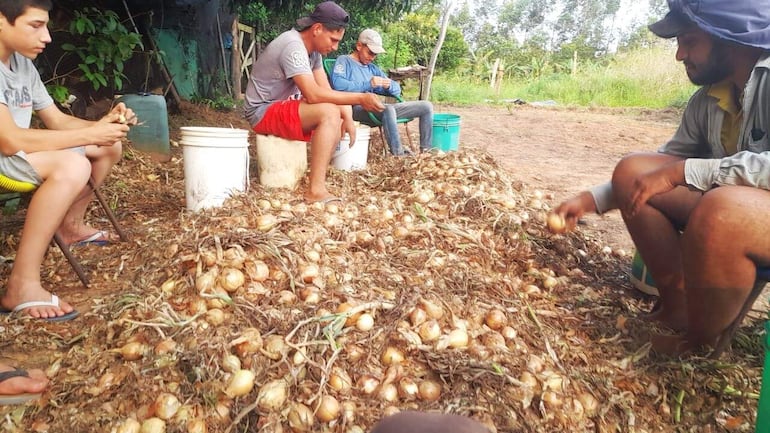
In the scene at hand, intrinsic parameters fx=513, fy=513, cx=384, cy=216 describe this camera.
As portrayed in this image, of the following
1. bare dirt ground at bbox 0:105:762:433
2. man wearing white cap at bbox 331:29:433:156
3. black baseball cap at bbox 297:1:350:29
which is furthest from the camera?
man wearing white cap at bbox 331:29:433:156

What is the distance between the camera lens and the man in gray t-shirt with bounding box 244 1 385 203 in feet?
10.2

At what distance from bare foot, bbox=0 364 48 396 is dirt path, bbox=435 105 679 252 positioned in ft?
9.16

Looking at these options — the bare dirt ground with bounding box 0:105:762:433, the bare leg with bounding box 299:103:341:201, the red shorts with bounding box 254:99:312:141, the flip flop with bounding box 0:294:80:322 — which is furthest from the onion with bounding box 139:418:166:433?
the red shorts with bounding box 254:99:312:141

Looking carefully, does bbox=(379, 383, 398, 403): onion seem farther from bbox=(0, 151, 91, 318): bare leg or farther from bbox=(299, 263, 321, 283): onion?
bbox=(0, 151, 91, 318): bare leg

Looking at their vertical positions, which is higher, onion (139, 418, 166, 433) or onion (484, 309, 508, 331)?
onion (484, 309, 508, 331)

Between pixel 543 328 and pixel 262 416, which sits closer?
pixel 262 416

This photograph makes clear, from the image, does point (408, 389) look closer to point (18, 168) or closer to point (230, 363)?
point (230, 363)

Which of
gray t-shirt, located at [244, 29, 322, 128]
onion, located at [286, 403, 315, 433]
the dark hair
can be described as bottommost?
onion, located at [286, 403, 315, 433]

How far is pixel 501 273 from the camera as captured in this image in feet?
7.87

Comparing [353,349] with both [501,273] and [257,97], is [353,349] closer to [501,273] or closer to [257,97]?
[501,273]

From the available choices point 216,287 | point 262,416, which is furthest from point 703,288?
point 216,287

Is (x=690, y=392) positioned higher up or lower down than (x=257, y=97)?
lower down

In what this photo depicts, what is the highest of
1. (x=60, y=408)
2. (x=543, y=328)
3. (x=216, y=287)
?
(x=216, y=287)

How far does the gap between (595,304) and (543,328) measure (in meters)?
0.42
